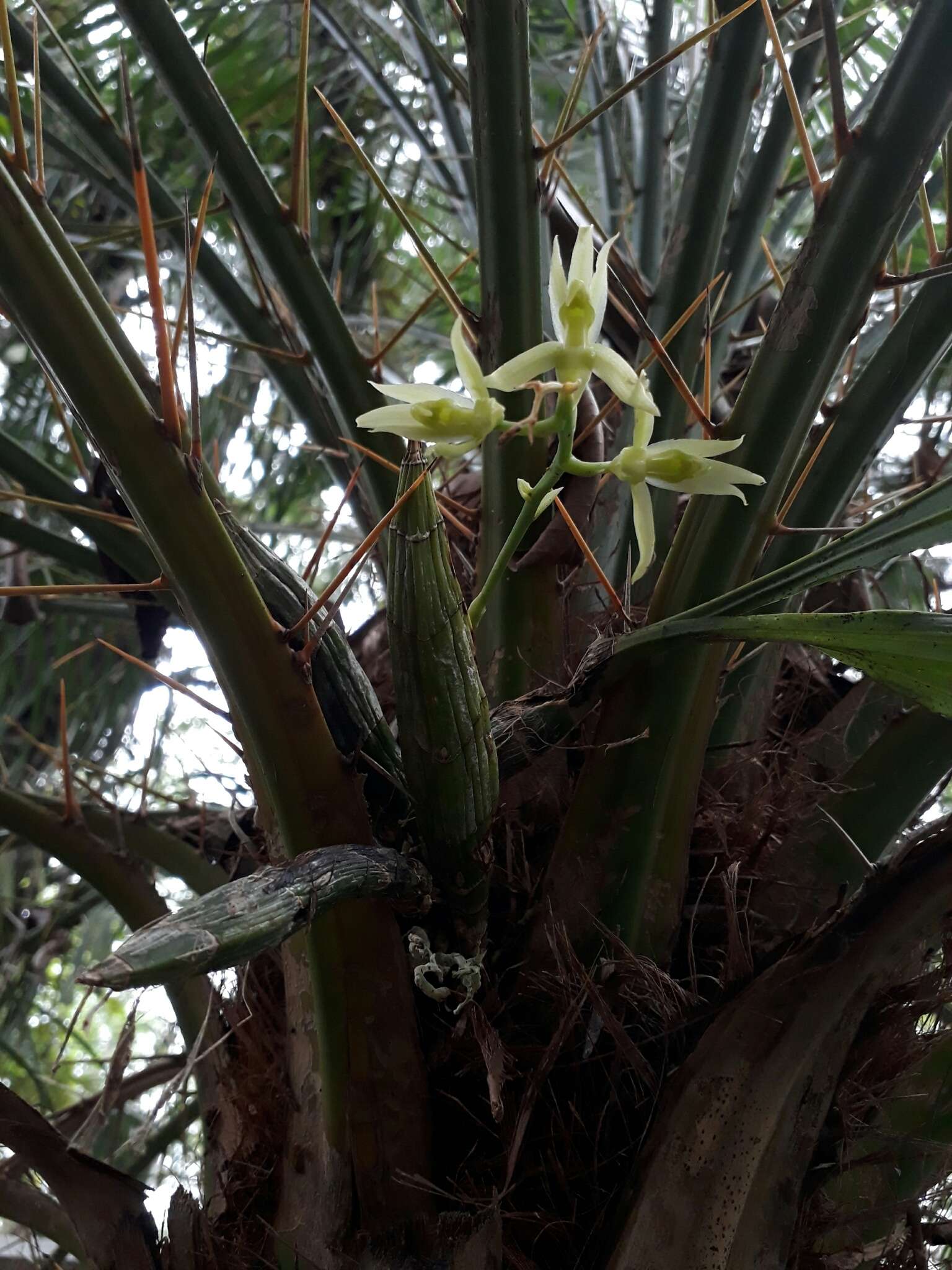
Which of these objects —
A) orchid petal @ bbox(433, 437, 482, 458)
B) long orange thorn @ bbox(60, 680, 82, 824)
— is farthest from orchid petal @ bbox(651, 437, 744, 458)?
long orange thorn @ bbox(60, 680, 82, 824)

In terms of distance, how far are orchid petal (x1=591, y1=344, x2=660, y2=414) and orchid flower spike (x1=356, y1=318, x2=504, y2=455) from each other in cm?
6

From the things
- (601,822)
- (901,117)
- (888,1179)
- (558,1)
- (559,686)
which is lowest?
(888,1179)

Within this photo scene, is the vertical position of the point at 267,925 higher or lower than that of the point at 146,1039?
higher

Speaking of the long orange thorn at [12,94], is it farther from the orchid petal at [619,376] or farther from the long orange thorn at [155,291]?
the orchid petal at [619,376]

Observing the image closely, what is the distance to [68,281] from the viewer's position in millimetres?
525

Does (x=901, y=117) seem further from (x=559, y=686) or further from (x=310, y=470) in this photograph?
(x=310, y=470)

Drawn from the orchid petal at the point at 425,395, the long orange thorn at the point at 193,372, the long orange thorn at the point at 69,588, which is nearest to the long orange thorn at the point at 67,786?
the long orange thorn at the point at 69,588

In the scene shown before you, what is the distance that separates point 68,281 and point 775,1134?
657 mm

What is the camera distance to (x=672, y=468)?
0.54m

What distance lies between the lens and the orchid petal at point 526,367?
515mm

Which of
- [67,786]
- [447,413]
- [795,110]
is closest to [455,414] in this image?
[447,413]

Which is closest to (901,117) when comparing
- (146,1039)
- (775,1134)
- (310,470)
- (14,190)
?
(14,190)

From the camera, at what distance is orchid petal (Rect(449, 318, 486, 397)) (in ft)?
1.65

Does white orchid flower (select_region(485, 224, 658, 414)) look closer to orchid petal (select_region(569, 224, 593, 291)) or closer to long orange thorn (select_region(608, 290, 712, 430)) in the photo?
orchid petal (select_region(569, 224, 593, 291))
